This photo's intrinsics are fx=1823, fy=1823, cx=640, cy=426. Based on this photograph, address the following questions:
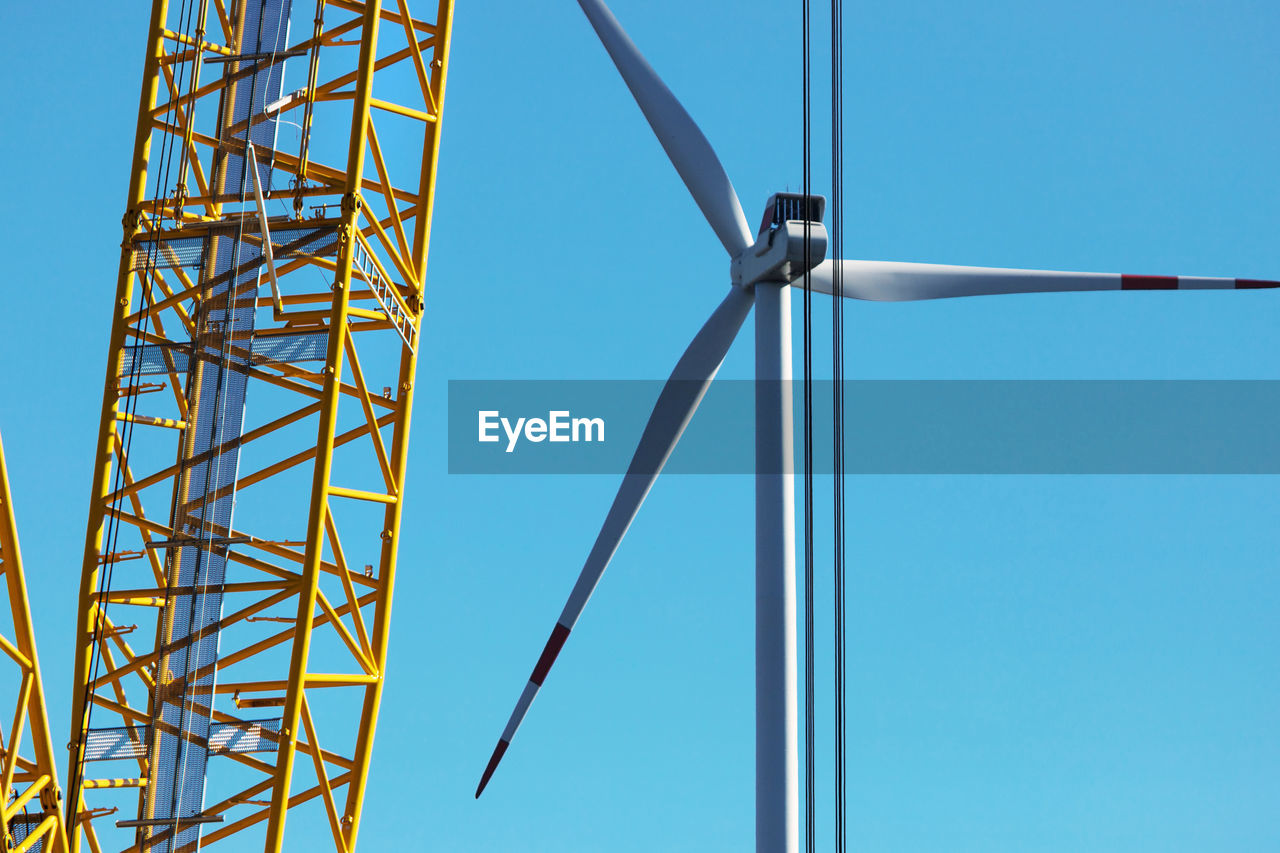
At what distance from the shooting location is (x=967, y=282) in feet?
115

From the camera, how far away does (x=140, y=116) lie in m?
40.6

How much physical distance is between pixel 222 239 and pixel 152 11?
252 inches

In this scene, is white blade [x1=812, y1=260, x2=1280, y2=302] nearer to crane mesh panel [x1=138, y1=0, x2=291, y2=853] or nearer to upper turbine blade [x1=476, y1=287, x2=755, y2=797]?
upper turbine blade [x1=476, y1=287, x2=755, y2=797]

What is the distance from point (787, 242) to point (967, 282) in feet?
13.8

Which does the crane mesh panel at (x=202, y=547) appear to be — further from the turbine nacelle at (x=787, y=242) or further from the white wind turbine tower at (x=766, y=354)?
the turbine nacelle at (x=787, y=242)

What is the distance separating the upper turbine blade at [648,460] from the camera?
114 feet

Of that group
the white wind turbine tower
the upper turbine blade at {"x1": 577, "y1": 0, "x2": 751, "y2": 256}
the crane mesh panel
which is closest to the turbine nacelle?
the white wind turbine tower

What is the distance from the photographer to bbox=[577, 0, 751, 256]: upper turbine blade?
3581cm

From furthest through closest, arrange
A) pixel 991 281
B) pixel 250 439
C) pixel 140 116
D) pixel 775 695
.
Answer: pixel 140 116
pixel 250 439
pixel 991 281
pixel 775 695

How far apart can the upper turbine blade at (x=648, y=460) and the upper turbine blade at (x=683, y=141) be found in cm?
144

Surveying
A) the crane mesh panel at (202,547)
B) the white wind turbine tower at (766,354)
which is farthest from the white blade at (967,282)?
the crane mesh panel at (202,547)

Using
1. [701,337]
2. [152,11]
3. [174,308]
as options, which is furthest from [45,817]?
[152,11]

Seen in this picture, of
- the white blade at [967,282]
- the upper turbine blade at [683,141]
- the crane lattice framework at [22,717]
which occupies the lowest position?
the crane lattice framework at [22,717]

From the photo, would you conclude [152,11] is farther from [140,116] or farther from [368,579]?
[368,579]
